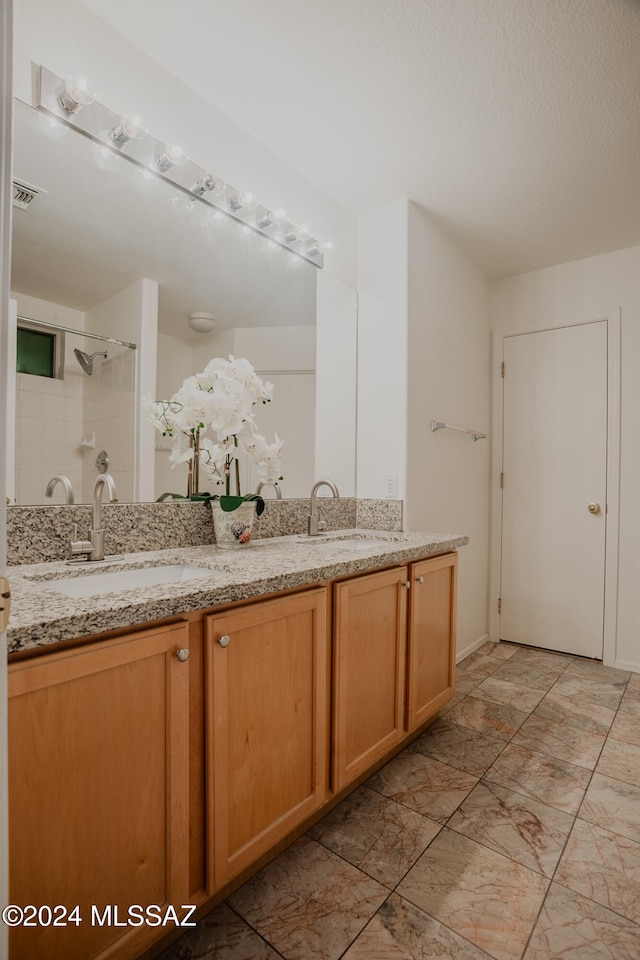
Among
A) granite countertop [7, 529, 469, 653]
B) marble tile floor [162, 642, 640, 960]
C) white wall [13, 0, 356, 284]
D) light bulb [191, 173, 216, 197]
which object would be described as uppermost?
white wall [13, 0, 356, 284]

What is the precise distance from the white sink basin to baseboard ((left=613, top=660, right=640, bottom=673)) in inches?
103

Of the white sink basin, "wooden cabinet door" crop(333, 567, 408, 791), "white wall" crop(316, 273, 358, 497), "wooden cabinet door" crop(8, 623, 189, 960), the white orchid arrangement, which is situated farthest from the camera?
"white wall" crop(316, 273, 358, 497)

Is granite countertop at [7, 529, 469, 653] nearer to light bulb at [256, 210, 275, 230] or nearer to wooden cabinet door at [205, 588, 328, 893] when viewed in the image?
wooden cabinet door at [205, 588, 328, 893]

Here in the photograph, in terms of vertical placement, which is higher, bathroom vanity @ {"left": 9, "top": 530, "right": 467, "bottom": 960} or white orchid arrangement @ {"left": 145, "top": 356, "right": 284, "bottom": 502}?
white orchid arrangement @ {"left": 145, "top": 356, "right": 284, "bottom": 502}

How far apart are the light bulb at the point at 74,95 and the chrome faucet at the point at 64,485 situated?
1028 millimetres

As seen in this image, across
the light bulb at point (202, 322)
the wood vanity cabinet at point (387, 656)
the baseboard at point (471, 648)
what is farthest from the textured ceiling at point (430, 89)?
the baseboard at point (471, 648)

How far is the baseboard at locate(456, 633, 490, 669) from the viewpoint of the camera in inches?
113

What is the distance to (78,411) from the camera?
1430mm

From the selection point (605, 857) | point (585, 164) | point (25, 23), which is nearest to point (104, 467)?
point (25, 23)

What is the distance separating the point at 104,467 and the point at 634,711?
8.26 feet

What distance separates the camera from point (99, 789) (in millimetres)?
869

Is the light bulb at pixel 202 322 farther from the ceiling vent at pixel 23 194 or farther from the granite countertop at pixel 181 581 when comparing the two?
the granite countertop at pixel 181 581

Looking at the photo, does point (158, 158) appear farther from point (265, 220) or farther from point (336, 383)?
point (336, 383)

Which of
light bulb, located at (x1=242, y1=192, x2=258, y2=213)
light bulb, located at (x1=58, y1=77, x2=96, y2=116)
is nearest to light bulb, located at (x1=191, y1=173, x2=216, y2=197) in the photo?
light bulb, located at (x1=242, y1=192, x2=258, y2=213)
